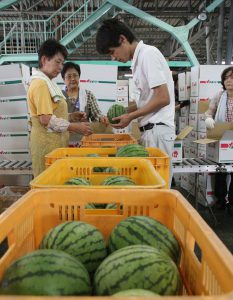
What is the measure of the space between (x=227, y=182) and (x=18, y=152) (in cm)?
290

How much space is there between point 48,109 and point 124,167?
1021 mm

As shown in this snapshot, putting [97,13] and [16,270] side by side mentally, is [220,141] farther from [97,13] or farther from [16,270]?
[97,13]

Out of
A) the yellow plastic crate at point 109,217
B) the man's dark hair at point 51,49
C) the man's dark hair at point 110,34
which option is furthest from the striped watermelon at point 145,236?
the man's dark hair at point 51,49

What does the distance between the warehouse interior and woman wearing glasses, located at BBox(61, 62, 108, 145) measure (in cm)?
7

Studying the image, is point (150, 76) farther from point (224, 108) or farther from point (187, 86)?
point (187, 86)

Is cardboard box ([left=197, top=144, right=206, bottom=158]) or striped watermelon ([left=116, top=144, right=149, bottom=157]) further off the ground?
striped watermelon ([left=116, top=144, right=149, bottom=157])

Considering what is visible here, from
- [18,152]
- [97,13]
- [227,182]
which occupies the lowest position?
[227,182]

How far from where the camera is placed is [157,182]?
1.23m

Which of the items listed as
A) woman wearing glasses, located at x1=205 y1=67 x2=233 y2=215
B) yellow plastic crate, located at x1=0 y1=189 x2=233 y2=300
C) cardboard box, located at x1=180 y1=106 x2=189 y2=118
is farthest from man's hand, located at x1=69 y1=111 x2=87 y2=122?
cardboard box, located at x1=180 y1=106 x2=189 y2=118

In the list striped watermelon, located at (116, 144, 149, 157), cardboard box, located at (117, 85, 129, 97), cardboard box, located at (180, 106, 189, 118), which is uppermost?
cardboard box, located at (117, 85, 129, 97)

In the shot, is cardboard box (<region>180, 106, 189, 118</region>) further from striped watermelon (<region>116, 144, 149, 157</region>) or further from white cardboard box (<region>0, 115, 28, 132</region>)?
striped watermelon (<region>116, 144, 149, 157</region>)

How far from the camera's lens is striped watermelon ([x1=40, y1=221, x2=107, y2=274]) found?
92cm

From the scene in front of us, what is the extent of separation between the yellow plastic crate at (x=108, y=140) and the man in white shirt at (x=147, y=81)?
0.44 feet

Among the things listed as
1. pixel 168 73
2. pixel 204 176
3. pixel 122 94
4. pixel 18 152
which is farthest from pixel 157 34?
pixel 168 73
